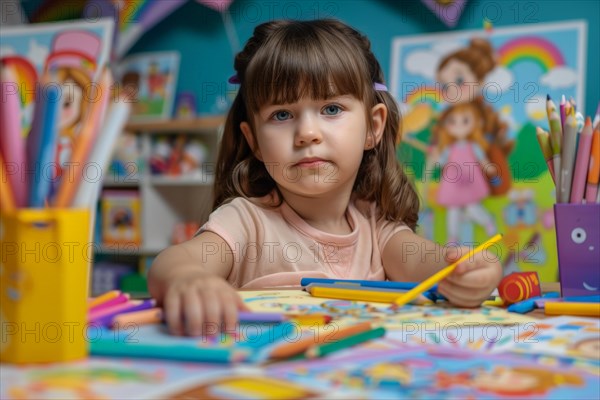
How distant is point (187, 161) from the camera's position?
10.8ft

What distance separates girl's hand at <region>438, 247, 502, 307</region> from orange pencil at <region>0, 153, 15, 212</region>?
402 mm

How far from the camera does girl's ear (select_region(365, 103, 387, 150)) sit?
1146mm

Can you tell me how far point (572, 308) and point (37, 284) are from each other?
467 mm

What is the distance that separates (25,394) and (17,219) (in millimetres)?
110

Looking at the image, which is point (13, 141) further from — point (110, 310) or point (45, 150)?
point (110, 310)

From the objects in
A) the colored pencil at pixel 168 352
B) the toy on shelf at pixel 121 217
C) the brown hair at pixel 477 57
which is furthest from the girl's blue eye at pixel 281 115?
the toy on shelf at pixel 121 217

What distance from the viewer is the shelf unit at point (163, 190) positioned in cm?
327

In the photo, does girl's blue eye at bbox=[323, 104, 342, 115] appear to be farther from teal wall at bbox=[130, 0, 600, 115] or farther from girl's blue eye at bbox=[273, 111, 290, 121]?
teal wall at bbox=[130, 0, 600, 115]

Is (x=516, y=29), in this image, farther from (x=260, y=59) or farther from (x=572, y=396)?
(x=572, y=396)

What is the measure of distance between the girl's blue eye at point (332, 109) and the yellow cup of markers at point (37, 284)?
617mm

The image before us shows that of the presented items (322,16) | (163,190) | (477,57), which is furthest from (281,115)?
(163,190)

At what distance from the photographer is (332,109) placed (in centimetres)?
102

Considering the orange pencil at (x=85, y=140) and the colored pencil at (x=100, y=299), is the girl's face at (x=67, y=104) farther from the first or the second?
the colored pencil at (x=100, y=299)

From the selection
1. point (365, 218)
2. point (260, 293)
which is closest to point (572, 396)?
point (260, 293)
